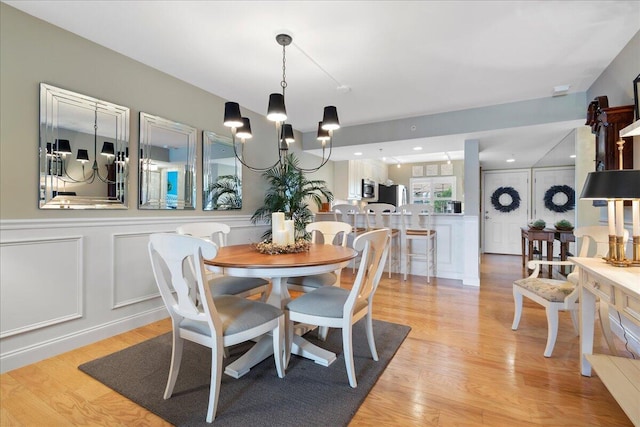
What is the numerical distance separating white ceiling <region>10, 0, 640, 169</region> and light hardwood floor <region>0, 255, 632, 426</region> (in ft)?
7.67

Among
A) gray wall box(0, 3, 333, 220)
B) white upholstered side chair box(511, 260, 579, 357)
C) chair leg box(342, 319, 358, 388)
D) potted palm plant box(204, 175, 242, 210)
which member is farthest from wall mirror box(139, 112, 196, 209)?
white upholstered side chair box(511, 260, 579, 357)

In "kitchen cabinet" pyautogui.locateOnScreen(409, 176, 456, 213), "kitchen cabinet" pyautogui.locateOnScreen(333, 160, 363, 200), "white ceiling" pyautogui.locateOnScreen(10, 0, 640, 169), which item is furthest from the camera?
"kitchen cabinet" pyautogui.locateOnScreen(409, 176, 456, 213)

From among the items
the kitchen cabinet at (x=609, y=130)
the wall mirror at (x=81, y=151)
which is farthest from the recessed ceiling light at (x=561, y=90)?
the wall mirror at (x=81, y=151)

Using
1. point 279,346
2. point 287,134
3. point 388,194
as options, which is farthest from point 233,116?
point 388,194

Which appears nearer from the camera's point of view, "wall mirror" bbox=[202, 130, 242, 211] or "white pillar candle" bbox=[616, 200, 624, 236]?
"white pillar candle" bbox=[616, 200, 624, 236]

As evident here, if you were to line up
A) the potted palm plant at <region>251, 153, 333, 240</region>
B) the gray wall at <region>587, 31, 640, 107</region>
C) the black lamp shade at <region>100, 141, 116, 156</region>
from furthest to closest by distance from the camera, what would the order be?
the potted palm plant at <region>251, 153, 333, 240</region>, the black lamp shade at <region>100, 141, 116, 156</region>, the gray wall at <region>587, 31, 640, 107</region>

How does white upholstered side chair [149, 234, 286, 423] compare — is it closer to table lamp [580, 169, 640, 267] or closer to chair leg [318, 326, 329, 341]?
chair leg [318, 326, 329, 341]

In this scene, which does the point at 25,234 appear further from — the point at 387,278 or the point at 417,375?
the point at 387,278

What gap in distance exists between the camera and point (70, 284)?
86.7 inches

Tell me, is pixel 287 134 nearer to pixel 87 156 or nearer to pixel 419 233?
pixel 87 156

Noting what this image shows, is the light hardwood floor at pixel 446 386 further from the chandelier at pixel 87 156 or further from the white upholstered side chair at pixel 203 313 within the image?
the chandelier at pixel 87 156

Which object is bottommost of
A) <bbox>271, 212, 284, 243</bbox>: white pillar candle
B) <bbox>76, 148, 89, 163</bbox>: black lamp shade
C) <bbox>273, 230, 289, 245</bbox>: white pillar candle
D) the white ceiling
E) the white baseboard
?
the white baseboard

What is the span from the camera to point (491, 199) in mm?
7242

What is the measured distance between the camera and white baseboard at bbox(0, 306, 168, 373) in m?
1.94
